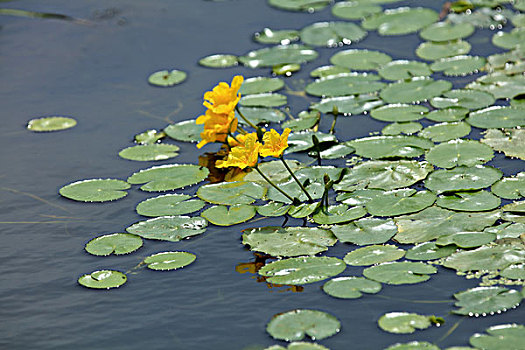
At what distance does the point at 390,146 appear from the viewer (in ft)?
11.8

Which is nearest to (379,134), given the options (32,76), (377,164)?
(377,164)

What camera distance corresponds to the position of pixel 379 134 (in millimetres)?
3756

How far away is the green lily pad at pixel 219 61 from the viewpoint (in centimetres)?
462

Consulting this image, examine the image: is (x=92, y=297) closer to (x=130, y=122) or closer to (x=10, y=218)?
(x=10, y=218)

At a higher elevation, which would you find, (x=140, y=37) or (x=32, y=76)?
(x=140, y=37)

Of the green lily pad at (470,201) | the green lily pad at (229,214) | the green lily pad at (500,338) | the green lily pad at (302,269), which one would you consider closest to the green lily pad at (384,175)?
the green lily pad at (470,201)

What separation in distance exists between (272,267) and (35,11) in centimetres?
342

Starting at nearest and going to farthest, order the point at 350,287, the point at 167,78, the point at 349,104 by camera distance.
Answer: the point at 350,287, the point at 349,104, the point at 167,78

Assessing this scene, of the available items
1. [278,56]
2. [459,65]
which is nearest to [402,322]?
[459,65]

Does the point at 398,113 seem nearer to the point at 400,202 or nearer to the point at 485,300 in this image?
the point at 400,202

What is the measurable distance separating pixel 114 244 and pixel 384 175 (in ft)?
3.99

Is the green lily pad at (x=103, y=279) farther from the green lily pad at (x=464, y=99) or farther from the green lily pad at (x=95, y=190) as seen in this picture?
the green lily pad at (x=464, y=99)

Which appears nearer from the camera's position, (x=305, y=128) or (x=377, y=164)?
(x=377, y=164)

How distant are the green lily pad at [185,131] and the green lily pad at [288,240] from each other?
904 mm
